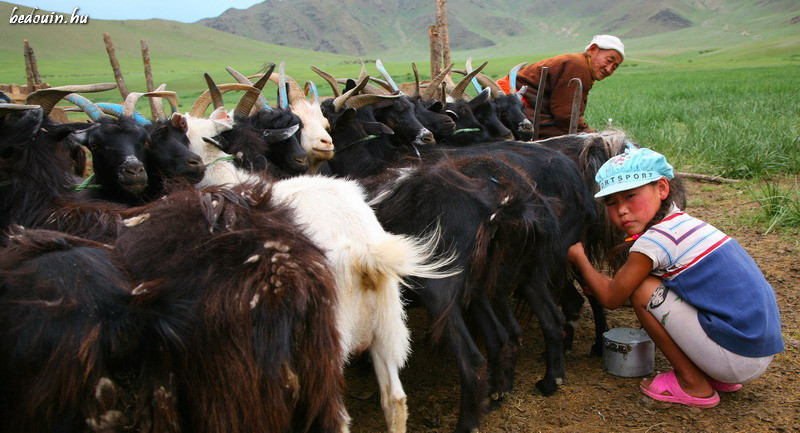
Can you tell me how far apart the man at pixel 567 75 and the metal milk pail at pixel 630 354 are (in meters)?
3.40

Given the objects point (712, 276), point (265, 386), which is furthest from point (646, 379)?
point (265, 386)

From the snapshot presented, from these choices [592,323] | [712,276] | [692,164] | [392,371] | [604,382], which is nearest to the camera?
[392,371]

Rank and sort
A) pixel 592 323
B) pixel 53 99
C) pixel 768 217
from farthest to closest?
pixel 768 217 → pixel 592 323 → pixel 53 99

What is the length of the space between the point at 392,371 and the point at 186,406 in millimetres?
1126

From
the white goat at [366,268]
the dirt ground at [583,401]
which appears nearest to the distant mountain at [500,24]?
the dirt ground at [583,401]

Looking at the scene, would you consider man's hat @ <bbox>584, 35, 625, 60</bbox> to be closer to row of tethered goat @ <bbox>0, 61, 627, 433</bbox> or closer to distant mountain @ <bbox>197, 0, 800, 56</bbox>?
row of tethered goat @ <bbox>0, 61, 627, 433</bbox>

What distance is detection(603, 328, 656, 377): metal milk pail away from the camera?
374 cm

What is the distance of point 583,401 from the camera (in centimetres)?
356

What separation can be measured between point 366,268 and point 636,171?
1.72 meters

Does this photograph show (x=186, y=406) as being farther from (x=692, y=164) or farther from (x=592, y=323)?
(x=692, y=164)

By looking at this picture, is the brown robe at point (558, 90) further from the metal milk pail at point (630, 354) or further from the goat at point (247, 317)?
the goat at point (247, 317)

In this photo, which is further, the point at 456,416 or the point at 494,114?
the point at 494,114

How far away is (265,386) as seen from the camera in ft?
6.61

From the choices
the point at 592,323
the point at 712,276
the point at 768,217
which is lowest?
the point at 592,323
